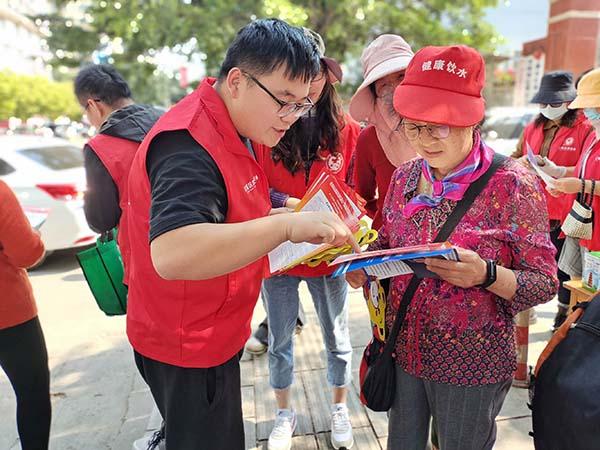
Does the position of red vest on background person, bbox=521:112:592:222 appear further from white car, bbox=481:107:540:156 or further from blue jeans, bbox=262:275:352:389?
white car, bbox=481:107:540:156

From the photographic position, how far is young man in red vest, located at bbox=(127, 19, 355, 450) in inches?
41.5

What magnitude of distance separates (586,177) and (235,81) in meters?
2.53

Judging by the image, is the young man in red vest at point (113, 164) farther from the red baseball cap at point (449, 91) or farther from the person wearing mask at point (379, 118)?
the red baseball cap at point (449, 91)

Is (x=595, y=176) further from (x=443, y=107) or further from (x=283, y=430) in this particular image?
(x=283, y=430)

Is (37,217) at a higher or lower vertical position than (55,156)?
higher

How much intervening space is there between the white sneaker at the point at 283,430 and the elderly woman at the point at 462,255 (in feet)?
3.28

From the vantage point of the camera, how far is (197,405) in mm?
1412

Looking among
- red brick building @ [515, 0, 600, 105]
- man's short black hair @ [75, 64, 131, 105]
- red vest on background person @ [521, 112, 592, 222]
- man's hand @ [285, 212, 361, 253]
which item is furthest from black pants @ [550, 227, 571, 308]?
red brick building @ [515, 0, 600, 105]

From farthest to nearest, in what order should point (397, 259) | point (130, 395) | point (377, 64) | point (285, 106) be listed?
1. point (130, 395)
2. point (377, 64)
3. point (285, 106)
4. point (397, 259)

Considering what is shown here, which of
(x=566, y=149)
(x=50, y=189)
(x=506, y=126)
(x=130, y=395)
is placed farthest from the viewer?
(x=506, y=126)

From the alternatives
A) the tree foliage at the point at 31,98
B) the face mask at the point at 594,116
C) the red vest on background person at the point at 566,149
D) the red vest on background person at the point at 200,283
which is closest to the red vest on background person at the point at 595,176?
the face mask at the point at 594,116

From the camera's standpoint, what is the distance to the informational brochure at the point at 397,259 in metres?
1.14

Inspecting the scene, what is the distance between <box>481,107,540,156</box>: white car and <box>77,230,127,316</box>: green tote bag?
7478 mm

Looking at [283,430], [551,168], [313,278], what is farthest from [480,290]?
[551,168]
